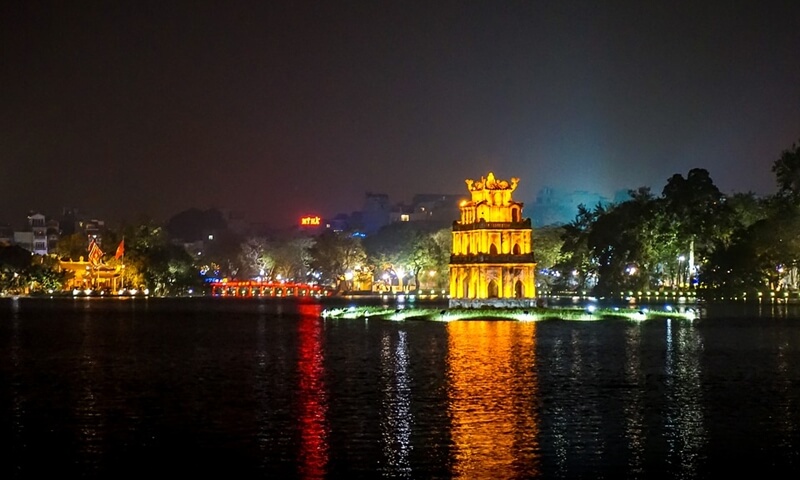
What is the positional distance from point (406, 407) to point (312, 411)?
317cm

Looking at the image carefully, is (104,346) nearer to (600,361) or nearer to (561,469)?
(600,361)

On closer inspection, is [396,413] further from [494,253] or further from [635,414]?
[494,253]

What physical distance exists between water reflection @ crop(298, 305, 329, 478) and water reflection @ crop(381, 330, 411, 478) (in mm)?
1680

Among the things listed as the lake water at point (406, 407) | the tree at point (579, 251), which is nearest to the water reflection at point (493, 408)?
the lake water at point (406, 407)

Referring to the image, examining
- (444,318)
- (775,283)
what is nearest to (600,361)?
(444,318)

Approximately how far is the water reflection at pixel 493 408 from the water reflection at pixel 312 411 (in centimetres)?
345

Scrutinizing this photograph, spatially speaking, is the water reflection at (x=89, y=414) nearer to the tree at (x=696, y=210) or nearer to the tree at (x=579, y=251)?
the tree at (x=696, y=210)

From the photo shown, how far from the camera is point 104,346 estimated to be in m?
68.9

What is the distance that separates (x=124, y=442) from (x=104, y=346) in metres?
39.2

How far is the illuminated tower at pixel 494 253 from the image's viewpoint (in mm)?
98875

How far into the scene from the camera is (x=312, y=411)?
37.1 metres

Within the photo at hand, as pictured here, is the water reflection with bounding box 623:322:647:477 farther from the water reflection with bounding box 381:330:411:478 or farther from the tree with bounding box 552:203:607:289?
the tree with bounding box 552:203:607:289

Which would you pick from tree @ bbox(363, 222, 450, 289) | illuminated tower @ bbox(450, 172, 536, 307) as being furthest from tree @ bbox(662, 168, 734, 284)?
tree @ bbox(363, 222, 450, 289)

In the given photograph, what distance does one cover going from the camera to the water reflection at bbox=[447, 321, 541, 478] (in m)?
28.1
